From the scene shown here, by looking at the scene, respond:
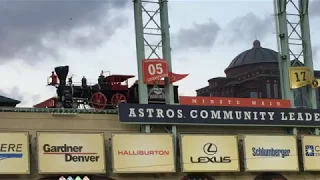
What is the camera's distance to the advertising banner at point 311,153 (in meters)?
37.8

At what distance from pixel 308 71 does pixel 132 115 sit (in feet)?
42.6

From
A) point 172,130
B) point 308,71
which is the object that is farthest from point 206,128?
point 308,71

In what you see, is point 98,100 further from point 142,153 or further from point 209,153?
point 209,153

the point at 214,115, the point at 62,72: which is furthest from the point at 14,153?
the point at 214,115

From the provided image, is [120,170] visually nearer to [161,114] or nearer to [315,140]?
[161,114]

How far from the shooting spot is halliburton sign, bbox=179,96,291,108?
121 feet

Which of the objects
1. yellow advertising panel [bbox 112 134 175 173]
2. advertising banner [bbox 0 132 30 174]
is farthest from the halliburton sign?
advertising banner [bbox 0 132 30 174]

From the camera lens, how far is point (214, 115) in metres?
36.2

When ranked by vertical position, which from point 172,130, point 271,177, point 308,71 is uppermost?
point 308,71

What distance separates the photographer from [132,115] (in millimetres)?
34375

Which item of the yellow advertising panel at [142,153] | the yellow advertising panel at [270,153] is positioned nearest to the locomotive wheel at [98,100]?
the yellow advertising panel at [142,153]

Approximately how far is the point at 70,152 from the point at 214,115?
8.79m

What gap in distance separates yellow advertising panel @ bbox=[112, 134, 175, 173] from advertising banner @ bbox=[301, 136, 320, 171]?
866 centimetres

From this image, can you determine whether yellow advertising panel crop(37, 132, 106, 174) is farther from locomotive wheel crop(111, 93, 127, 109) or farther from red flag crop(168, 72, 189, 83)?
red flag crop(168, 72, 189, 83)
